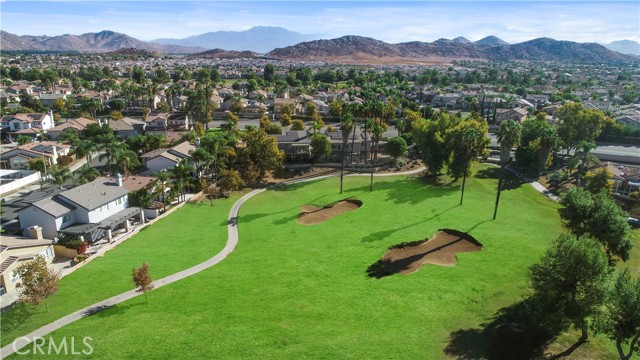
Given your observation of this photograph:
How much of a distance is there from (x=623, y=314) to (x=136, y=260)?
155 feet

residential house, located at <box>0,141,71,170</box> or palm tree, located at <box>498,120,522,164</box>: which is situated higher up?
palm tree, located at <box>498,120,522,164</box>

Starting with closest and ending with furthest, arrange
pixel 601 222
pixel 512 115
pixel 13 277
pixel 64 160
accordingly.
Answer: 1. pixel 601 222
2. pixel 13 277
3. pixel 64 160
4. pixel 512 115

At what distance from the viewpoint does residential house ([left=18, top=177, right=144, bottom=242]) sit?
181ft

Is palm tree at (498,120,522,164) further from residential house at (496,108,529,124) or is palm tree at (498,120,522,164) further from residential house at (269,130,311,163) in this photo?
residential house at (496,108,529,124)

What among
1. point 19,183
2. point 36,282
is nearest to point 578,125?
point 36,282

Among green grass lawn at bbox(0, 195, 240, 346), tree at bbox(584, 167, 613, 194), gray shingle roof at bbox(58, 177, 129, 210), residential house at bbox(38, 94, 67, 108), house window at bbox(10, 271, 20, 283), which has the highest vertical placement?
residential house at bbox(38, 94, 67, 108)

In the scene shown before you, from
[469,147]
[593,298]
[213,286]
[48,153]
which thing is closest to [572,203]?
[593,298]

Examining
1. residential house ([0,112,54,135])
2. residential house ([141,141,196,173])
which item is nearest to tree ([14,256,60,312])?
residential house ([141,141,196,173])

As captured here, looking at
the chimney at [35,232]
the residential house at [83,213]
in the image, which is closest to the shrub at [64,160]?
the residential house at [83,213]

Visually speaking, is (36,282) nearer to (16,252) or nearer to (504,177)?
(16,252)

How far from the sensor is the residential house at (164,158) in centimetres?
8112

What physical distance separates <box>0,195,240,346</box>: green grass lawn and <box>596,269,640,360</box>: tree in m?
40.5

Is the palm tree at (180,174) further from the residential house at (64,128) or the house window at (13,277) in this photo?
the residential house at (64,128)

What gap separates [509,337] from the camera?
34469 millimetres
